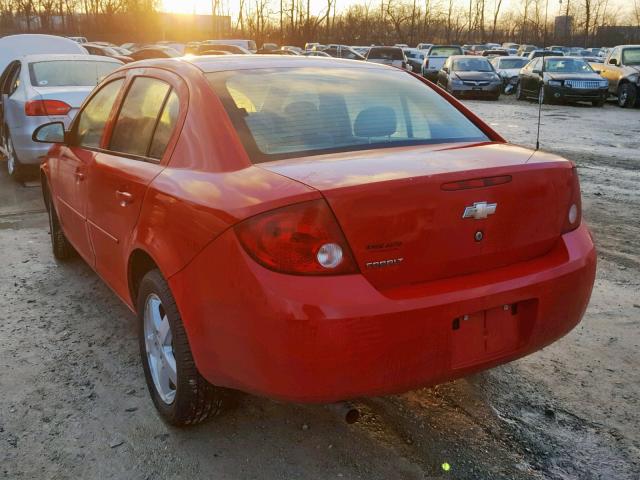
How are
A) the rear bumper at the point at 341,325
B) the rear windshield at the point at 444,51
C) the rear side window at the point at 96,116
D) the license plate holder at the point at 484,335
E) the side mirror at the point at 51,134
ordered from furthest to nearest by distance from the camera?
the rear windshield at the point at 444,51
the side mirror at the point at 51,134
the rear side window at the point at 96,116
the license plate holder at the point at 484,335
the rear bumper at the point at 341,325

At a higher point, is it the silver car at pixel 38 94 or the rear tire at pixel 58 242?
the silver car at pixel 38 94

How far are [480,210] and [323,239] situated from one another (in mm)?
602

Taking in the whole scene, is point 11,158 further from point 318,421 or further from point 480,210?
point 480,210

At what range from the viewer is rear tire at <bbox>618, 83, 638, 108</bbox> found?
19250 mm

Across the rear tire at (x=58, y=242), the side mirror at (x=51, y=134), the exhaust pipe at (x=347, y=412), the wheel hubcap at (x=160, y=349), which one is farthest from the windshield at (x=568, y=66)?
the exhaust pipe at (x=347, y=412)

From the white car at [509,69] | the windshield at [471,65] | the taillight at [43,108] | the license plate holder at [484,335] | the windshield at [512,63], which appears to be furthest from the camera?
the windshield at [512,63]

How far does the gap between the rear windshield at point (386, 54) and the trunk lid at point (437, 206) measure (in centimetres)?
2890

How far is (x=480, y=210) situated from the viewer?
2361 millimetres

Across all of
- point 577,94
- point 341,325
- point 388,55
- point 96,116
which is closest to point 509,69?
point 388,55

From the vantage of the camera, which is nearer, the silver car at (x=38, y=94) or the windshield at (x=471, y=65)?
the silver car at (x=38, y=94)

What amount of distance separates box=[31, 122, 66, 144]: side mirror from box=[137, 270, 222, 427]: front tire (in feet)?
6.17

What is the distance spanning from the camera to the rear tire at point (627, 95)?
63.2 feet

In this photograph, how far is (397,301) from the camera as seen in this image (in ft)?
7.22

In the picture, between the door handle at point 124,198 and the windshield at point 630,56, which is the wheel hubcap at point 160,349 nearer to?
the door handle at point 124,198
